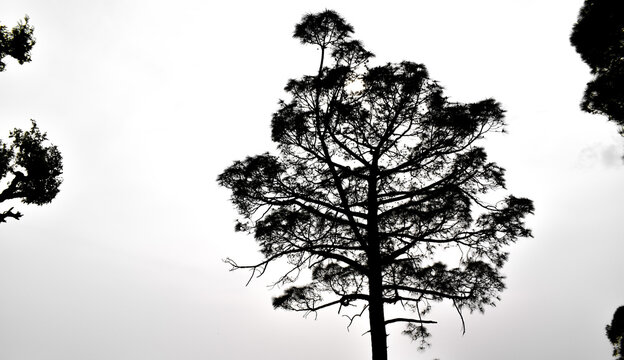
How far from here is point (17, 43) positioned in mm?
9305

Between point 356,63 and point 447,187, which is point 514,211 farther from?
point 356,63

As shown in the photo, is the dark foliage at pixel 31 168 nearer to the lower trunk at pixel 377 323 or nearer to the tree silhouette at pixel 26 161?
the tree silhouette at pixel 26 161

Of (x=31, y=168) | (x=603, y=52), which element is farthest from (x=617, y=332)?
(x=31, y=168)

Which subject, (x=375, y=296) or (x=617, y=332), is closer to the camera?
(x=375, y=296)

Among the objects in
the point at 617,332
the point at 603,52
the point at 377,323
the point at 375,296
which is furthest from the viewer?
the point at 617,332

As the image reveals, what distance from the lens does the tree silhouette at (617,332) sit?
35.5 ft

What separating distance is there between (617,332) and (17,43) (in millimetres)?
20574

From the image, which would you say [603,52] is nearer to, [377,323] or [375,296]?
[375,296]

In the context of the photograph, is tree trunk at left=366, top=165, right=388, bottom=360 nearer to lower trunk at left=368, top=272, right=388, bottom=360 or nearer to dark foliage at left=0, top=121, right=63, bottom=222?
lower trunk at left=368, top=272, right=388, bottom=360

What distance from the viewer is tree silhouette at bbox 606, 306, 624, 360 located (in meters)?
10.8

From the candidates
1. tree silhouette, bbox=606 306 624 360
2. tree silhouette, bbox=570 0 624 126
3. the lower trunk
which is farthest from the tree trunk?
tree silhouette, bbox=606 306 624 360

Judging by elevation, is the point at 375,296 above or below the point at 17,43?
below

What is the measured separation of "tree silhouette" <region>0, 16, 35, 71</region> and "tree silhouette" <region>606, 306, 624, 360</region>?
66.0 ft

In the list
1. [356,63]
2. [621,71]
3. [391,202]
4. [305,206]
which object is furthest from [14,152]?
[621,71]
